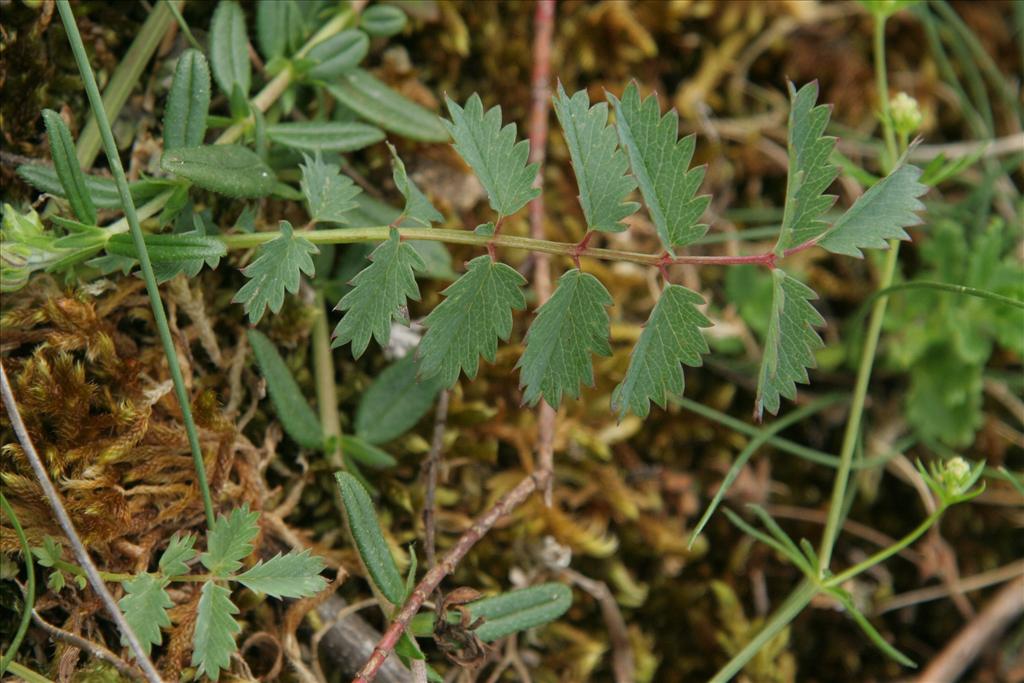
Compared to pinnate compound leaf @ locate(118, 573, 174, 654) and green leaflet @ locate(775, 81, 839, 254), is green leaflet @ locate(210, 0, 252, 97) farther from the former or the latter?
green leaflet @ locate(775, 81, 839, 254)

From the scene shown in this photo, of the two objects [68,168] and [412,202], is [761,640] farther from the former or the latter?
[68,168]

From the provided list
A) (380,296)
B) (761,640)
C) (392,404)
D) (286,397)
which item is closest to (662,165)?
(380,296)

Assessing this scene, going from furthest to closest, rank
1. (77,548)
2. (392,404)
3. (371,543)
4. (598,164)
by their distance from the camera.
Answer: (392,404) < (371,543) < (598,164) < (77,548)

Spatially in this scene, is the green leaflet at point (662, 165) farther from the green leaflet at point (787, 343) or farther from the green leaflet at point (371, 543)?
the green leaflet at point (371, 543)

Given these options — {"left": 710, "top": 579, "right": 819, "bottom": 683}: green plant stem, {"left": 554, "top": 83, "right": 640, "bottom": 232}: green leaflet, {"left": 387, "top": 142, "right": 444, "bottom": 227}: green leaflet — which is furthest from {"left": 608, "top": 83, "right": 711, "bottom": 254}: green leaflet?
{"left": 710, "top": 579, "right": 819, "bottom": 683}: green plant stem

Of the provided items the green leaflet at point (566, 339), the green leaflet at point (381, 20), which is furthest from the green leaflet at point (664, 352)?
the green leaflet at point (381, 20)

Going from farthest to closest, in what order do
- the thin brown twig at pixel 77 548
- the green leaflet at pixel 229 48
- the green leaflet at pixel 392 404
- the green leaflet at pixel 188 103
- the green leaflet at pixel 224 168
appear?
the green leaflet at pixel 392 404 → the green leaflet at pixel 229 48 → the green leaflet at pixel 188 103 → the green leaflet at pixel 224 168 → the thin brown twig at pixel 77 548
